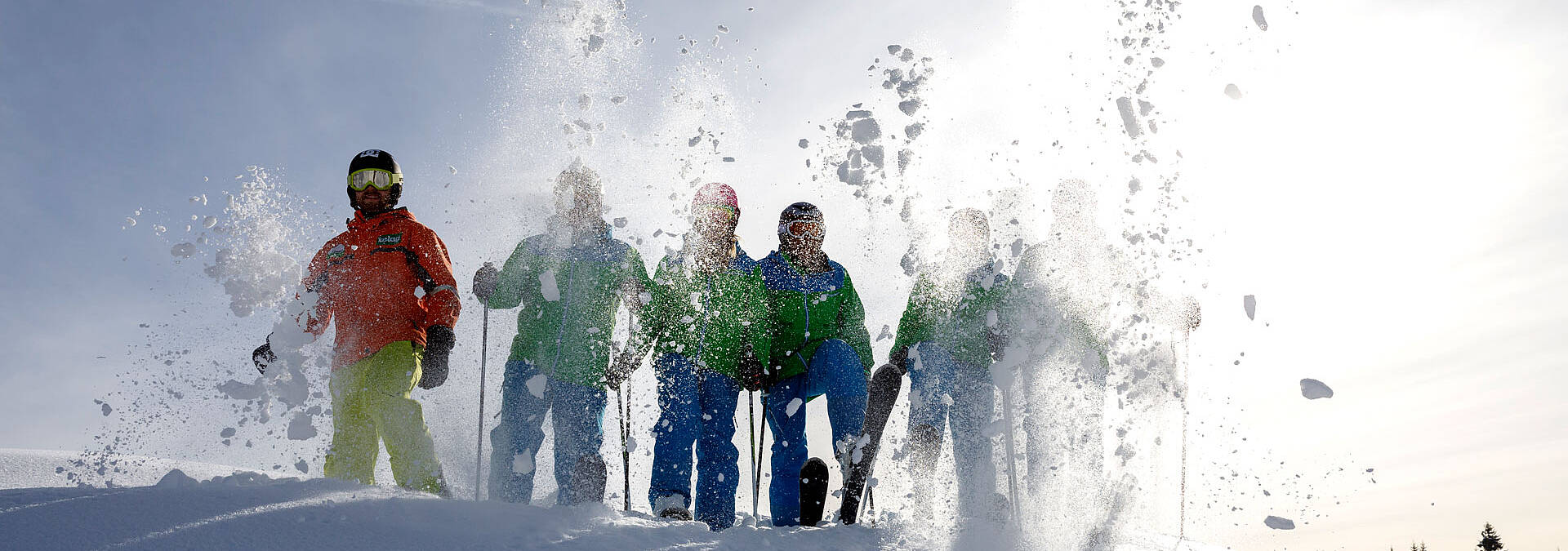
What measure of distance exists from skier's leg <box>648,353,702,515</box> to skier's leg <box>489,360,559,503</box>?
0.81 meters

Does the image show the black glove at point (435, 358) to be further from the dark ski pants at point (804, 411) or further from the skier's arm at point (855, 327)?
the skier's arm at point (855, 327)

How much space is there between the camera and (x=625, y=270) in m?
6.15

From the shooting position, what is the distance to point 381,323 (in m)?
5.34

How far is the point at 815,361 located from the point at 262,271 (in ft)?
10.8

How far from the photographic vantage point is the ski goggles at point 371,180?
5766 mm

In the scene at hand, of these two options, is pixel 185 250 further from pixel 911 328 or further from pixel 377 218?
pixel 911 328

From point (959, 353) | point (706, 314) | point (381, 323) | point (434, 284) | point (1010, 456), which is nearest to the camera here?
point (381, 323)

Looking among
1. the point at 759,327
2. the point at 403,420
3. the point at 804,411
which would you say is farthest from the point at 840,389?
the point at 403,420

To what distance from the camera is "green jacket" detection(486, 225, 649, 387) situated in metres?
5.96

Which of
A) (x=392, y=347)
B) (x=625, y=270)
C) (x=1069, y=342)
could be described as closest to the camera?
(x=392, y=347)

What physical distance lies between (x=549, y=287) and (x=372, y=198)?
114 centimetres

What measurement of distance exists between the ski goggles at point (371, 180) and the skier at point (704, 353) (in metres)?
1.66

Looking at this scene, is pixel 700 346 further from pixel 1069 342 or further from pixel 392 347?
pixel 1069 342

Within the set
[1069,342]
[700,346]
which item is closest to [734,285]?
[700,346]
